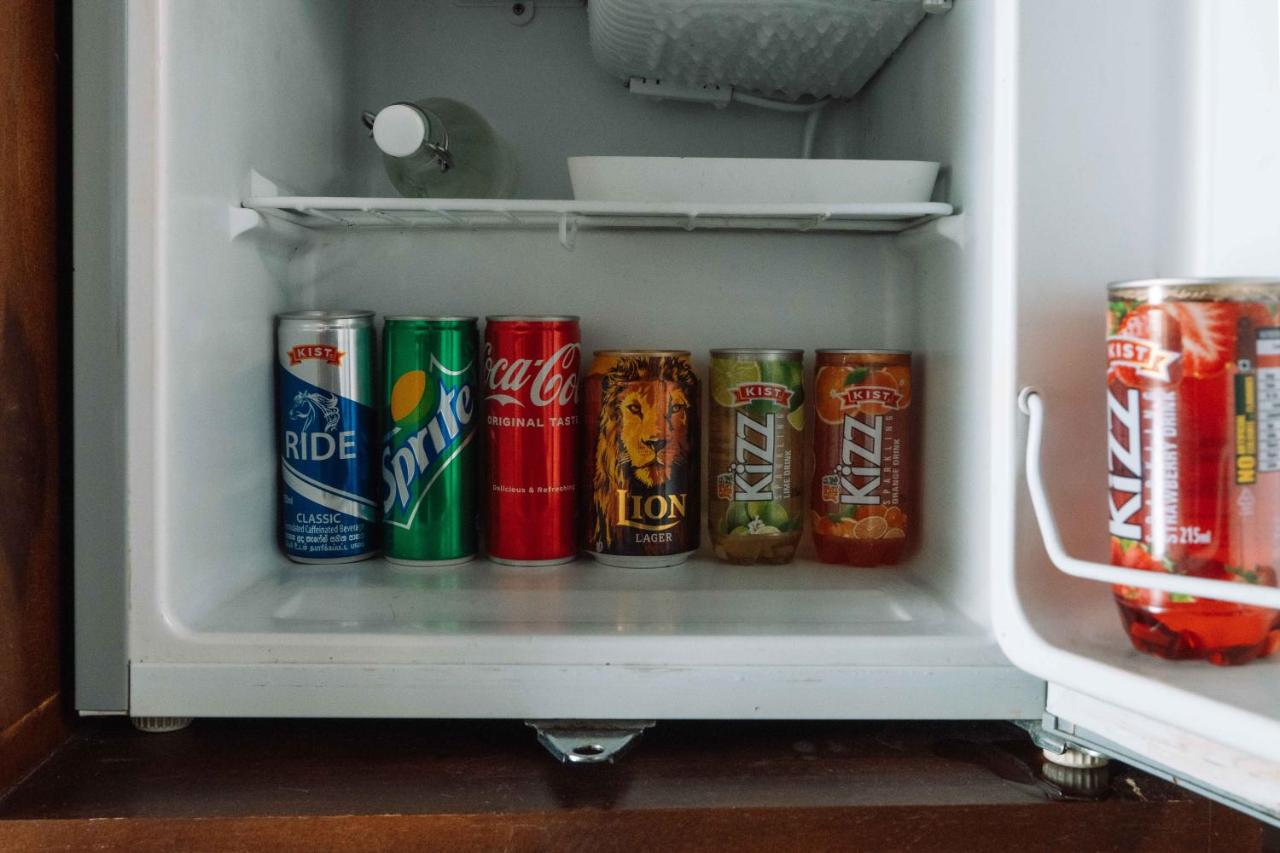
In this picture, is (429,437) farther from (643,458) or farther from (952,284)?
(952,284)

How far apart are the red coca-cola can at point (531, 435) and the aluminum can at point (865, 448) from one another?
0.25 metres

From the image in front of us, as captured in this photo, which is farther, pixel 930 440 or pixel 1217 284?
pixel 930 440

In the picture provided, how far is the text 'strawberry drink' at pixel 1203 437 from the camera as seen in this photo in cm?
64

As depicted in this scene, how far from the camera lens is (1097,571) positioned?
65 cm

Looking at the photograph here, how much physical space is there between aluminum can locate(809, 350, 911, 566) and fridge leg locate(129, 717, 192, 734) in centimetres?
61

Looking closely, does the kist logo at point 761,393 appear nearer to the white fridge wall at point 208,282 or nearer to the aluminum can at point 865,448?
the aluminum can at point 865,448

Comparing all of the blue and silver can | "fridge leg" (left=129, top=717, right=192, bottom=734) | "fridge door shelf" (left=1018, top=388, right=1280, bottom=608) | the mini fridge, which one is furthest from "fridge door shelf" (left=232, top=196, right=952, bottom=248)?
"fridge leg" (left=129, top=717, right=192, bottom=734)

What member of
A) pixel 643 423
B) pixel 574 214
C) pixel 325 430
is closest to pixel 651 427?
pixel 643 423

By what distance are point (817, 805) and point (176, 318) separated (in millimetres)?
615

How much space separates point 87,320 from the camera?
32.1 inches

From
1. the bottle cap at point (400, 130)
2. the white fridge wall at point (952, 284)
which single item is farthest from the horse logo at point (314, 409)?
the white fridge wall at point (952, 284)

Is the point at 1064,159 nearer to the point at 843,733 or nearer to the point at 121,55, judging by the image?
the point at 843,733

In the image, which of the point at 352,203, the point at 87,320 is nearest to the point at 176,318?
the point at 87,320

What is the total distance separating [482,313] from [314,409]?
23 centimetres
